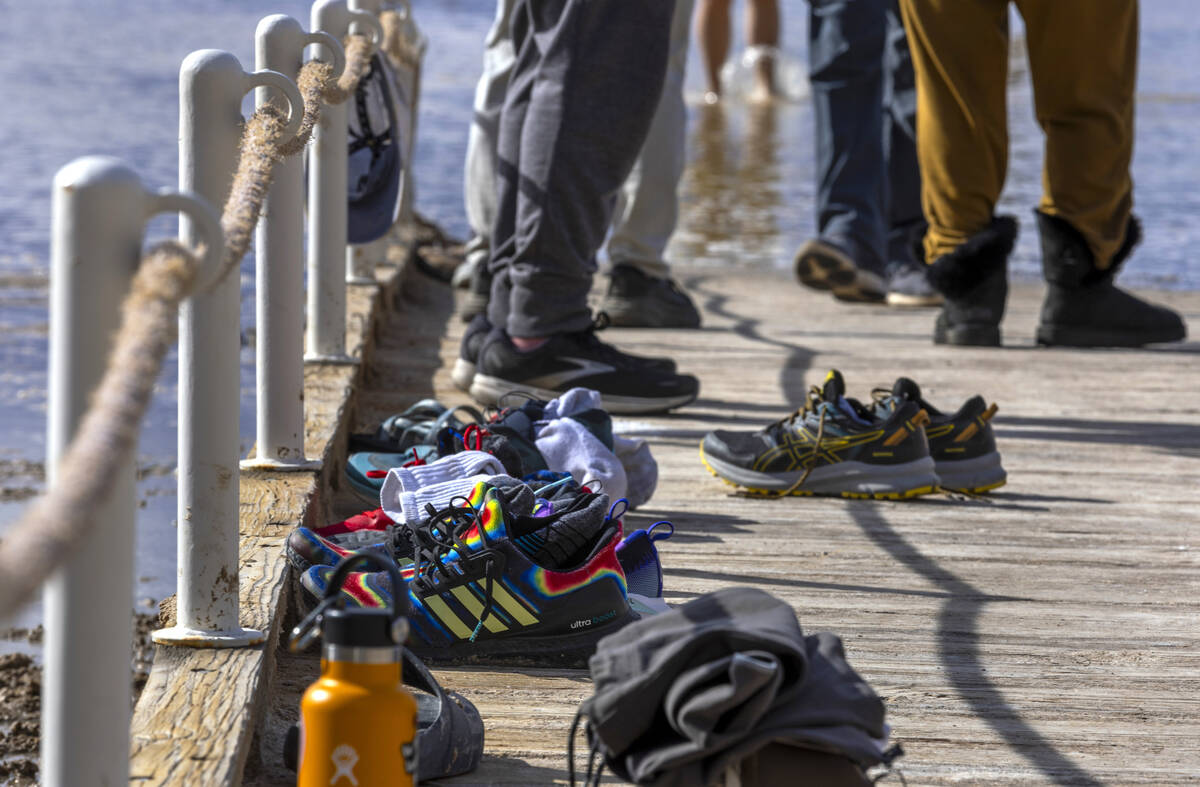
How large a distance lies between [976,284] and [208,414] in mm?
2860

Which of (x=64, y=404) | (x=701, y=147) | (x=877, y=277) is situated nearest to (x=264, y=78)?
(x=64, y=404)

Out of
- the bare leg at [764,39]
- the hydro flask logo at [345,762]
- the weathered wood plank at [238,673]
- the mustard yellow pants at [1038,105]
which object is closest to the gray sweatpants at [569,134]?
the weathered wood plank at [238,673]

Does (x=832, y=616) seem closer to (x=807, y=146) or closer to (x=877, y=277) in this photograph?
(x=877, y=277)

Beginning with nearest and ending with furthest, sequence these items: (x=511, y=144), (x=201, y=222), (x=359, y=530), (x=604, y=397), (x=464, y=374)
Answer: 1. (x=201, y=222)
2. (x=359, y=530)
3. (x=511, y=144)
4. (x=604, y=397)
5. (x=464, y=374)

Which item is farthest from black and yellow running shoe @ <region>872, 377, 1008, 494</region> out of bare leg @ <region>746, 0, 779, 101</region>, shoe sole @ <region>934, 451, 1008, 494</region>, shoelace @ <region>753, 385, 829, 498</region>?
bare leg @ <region>746, 0, 779, 101</region>

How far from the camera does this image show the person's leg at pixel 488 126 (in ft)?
13.2

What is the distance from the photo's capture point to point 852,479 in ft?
8.69

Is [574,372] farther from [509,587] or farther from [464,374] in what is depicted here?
[509,587]

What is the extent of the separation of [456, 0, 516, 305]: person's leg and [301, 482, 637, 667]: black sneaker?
219cm

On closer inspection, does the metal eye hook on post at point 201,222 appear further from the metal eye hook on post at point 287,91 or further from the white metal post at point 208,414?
the metal eye hook on post at point 287,91

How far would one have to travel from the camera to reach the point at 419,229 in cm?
607

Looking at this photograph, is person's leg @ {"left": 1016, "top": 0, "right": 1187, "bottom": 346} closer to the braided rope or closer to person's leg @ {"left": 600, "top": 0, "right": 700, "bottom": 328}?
person's leg @ {"left": 600, "top": 0, "right": 700, "bottom": 328}

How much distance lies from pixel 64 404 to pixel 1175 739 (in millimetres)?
1218

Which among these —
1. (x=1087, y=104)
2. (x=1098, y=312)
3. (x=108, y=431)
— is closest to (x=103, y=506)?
(x=108, y=431)
